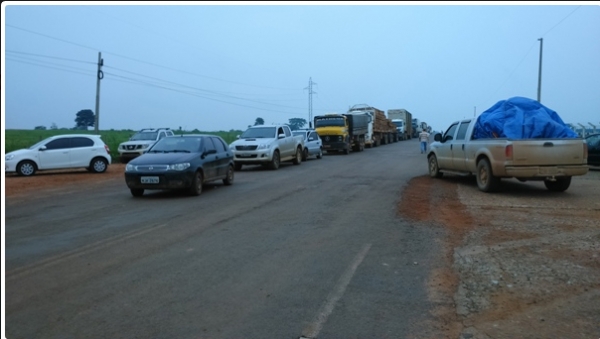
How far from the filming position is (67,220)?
963 centimetres

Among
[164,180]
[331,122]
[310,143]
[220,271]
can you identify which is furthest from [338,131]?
[220,271]

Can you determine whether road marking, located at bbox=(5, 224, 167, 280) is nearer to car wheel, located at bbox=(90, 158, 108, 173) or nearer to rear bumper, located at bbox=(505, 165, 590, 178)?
rear bumper, located at bbox=(505, 165, 590, 178)

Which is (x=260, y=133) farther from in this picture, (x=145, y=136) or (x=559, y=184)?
(x=559, y=184)

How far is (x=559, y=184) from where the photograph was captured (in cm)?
1264

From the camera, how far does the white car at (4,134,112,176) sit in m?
19.8

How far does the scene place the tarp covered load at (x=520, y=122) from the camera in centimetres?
1212

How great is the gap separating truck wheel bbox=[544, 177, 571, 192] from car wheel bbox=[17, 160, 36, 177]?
17.8m

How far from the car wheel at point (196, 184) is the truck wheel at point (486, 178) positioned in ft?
22.5

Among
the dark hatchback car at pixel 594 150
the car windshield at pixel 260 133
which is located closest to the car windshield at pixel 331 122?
the car windshield at pixel 260 133

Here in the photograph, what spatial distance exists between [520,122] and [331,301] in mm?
9039

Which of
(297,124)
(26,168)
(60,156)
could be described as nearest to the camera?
(26,168)

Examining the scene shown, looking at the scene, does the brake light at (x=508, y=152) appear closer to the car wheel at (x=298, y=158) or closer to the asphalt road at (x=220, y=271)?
the asphalt road at (x=220, y=271)

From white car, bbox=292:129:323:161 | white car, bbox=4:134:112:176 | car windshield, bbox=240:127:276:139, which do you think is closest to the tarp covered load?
car windshield, bbox=240:127:276:139

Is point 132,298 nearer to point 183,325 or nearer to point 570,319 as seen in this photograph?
point 183,325
